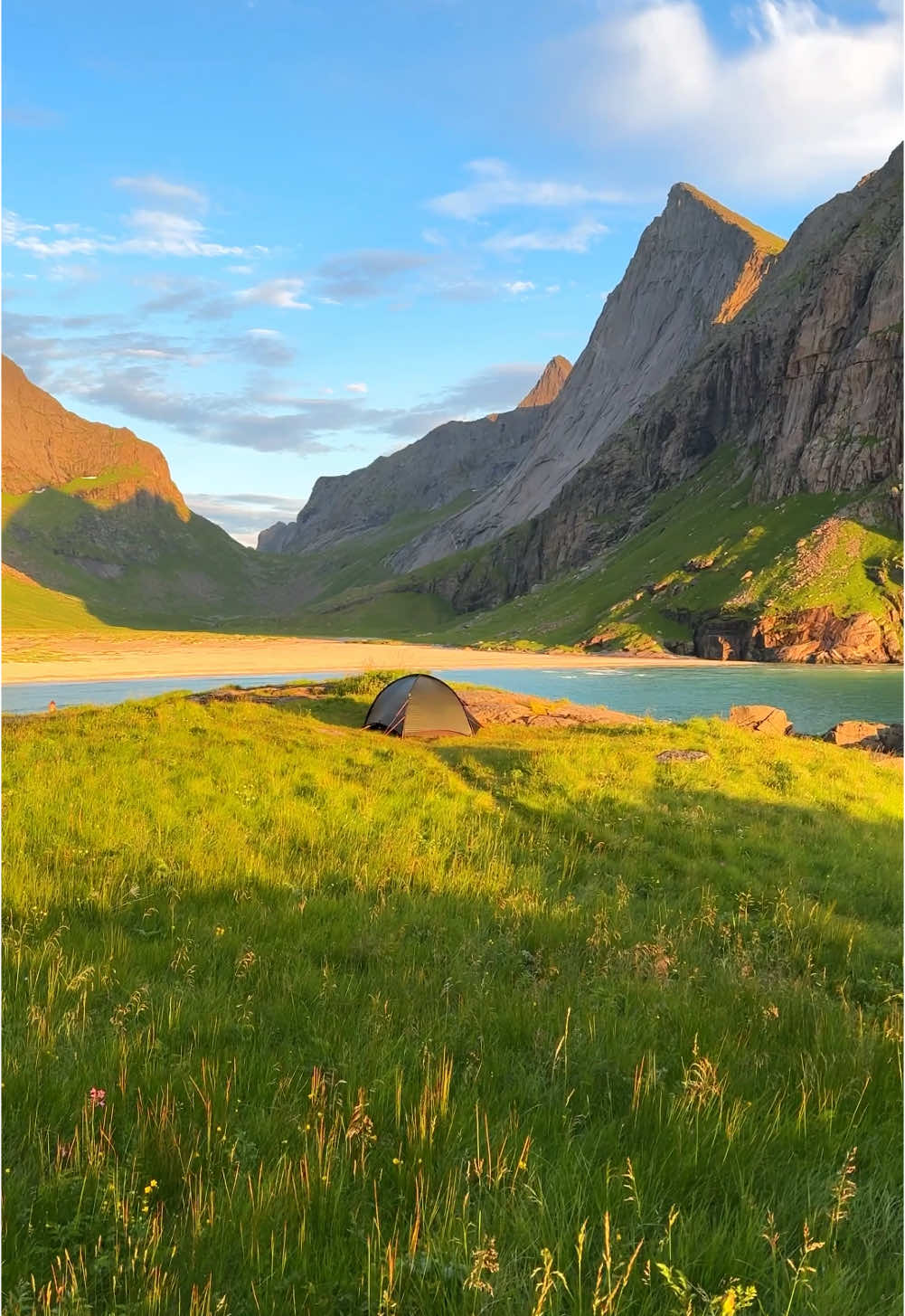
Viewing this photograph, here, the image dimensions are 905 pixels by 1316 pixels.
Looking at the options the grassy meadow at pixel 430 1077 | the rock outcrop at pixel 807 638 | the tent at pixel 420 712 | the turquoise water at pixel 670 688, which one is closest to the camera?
the grassy meadow at pixel 430 1077

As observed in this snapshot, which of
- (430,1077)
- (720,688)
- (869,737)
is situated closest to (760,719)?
(869,737)

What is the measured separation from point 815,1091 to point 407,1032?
2.79 m

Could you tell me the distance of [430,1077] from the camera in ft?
14.3

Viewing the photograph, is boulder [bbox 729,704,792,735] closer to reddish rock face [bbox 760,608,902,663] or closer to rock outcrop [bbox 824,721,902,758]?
rock outcrop [bbox 824,721,902,758]

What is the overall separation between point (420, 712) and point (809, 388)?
16103 centimetres

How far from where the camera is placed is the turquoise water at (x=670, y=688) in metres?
54.9

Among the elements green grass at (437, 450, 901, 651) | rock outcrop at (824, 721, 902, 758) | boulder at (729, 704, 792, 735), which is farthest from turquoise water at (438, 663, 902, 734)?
green grass at (437, 450, 901, 651)

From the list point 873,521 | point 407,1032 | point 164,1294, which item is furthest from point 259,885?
point 873,521

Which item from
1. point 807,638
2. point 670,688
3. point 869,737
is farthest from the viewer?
point 807,638

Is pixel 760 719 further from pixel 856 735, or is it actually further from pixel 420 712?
pixel 420 712

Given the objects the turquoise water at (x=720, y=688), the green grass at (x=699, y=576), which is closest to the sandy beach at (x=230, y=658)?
the turquoise water at (x=720, y=688)

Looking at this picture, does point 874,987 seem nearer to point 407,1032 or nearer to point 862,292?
point 407,1032

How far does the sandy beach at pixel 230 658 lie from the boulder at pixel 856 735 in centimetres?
4293

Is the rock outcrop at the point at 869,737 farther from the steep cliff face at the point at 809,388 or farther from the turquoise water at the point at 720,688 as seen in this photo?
the steep cliff face at the point at 809,388
